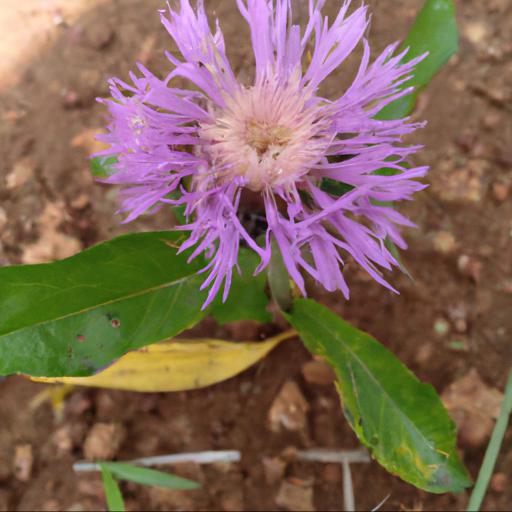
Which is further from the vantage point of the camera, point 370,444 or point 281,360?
point 281,360

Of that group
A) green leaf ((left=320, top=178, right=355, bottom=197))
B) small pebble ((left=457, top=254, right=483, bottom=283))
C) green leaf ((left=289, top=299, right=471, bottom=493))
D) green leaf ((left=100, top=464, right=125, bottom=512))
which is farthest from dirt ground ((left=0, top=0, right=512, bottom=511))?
green leaf ((left=320, top=178, right=355, bottom=197))

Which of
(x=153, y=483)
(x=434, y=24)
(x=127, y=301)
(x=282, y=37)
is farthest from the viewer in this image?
(x=153, y=483)

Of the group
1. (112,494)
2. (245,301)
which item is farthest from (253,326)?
(112,494)

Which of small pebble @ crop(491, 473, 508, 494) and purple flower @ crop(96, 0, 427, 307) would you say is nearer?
purple flower @ crop(96, 0, 427, 307)

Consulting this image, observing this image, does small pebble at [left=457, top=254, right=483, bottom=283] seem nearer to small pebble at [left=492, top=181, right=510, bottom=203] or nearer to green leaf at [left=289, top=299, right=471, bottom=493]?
small pebble at [left=492, top=181, right=510, bottom=203]

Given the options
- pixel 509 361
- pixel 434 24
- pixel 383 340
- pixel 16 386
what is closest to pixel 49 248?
pixel 16 386

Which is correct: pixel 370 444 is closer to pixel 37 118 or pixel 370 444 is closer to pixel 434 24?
pixel 434 24

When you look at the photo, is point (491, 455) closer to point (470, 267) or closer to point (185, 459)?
point (470, 267)
